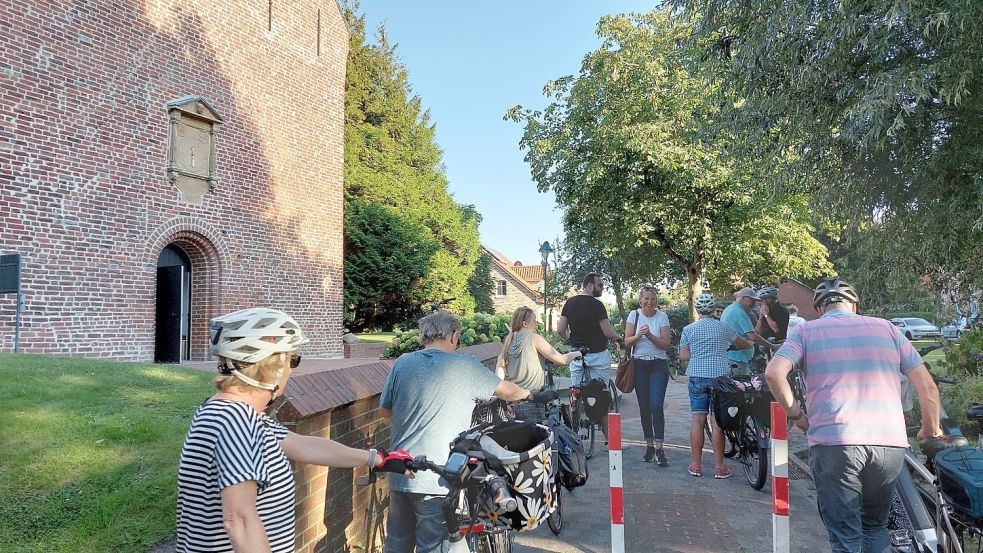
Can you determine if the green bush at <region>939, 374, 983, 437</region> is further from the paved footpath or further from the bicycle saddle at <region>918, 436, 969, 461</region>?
the bicycle saddle at <region>918, 436, 969, 461</region>

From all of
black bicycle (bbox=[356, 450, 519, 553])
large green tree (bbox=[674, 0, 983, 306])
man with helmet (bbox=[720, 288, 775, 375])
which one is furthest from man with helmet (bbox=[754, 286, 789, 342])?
black bicycle (bbox=[356, 450, 519, 553])

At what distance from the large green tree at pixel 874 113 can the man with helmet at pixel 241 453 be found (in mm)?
6916

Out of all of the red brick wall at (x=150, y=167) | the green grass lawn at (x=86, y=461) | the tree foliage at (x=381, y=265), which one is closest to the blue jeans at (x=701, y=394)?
the green grass lawn at (x=86, y=461)

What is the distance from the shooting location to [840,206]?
998 centimetres

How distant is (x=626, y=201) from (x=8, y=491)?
19026 millimetres

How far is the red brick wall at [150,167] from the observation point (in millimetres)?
11047

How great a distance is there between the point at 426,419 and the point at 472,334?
8814 mm

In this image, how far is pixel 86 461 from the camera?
4.80 metres

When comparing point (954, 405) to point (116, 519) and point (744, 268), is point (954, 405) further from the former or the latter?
point (744, 268)

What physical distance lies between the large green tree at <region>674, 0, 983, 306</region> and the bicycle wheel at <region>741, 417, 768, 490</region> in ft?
11.3

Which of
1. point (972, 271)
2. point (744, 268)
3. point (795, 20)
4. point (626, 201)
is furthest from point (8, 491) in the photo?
point (744, 268)

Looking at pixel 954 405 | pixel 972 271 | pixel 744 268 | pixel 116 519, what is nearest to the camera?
pixel 116 519

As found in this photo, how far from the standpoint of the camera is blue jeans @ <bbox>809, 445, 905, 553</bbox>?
10.8 ft

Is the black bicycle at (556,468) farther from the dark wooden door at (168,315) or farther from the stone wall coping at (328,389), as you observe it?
the dark wooden door at (168,315)
